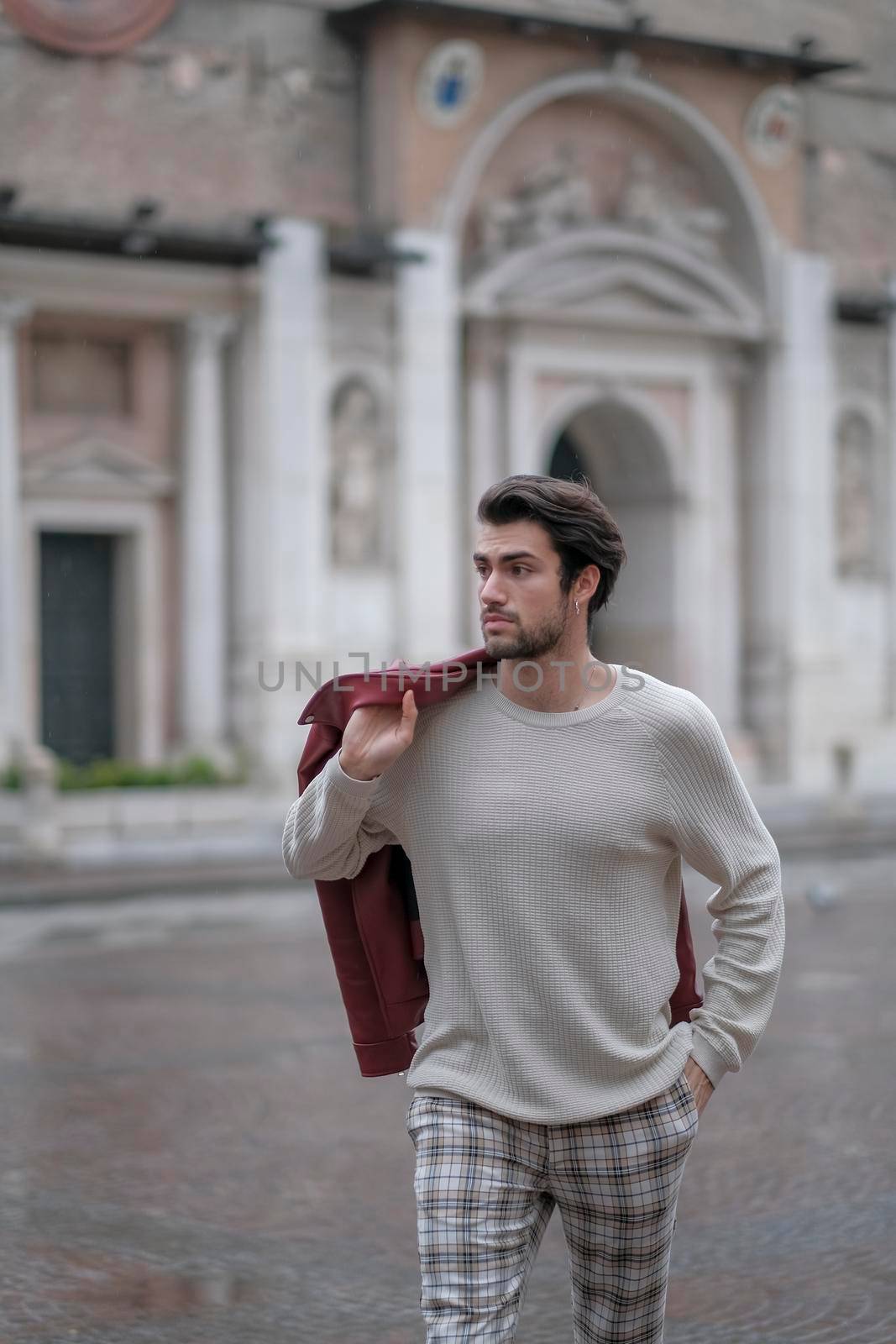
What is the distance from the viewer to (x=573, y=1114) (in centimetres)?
326

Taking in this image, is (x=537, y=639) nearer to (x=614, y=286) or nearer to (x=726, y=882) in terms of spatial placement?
(x=726, y=882)

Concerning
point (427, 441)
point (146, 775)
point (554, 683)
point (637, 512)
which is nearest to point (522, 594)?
point (554, 683)

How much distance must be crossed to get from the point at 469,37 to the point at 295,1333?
20.8 metres

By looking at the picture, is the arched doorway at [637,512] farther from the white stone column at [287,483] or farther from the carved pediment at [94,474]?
the carved pediment at [94,474]

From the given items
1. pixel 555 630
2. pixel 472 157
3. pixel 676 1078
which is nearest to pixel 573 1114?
pixel 676 1078

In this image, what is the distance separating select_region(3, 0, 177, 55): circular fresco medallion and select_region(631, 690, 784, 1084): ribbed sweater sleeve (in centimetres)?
2037

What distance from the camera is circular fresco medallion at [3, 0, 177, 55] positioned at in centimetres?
2200

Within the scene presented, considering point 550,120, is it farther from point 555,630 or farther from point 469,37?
point 555,630

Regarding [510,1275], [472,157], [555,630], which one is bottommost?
[510,1275]

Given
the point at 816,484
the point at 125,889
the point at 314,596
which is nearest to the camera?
the point at 125,889

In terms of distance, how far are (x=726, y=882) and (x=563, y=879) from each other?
1.06 ft

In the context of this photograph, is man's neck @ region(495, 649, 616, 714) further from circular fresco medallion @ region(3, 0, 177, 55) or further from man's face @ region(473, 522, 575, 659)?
circular fresco medallion @ region(3, 0, 177, 55)

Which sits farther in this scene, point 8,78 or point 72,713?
point 72,713

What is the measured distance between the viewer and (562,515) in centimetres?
335
